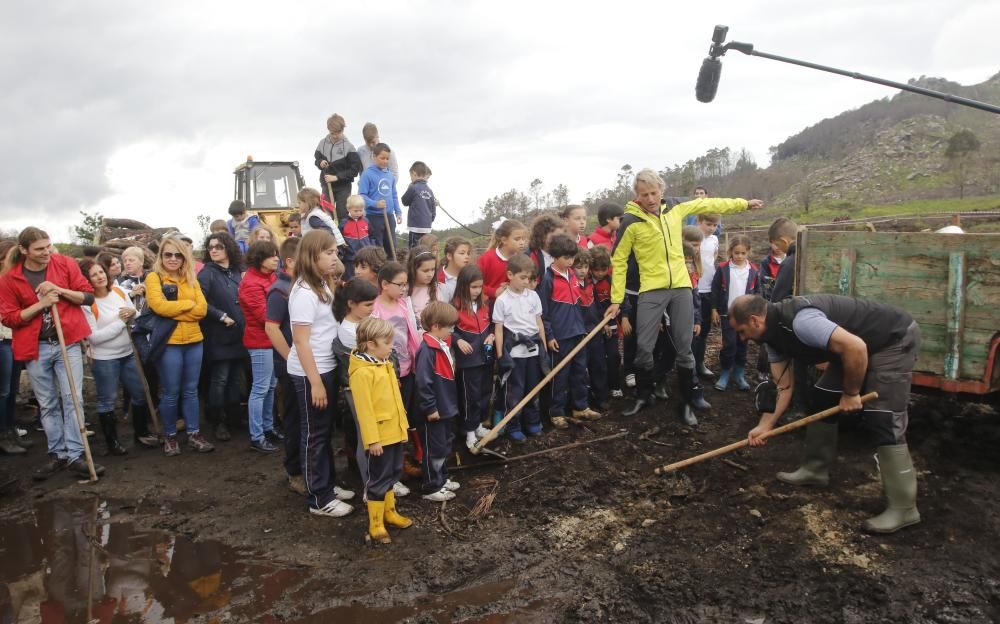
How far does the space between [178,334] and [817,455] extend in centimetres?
549

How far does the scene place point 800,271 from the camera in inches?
206

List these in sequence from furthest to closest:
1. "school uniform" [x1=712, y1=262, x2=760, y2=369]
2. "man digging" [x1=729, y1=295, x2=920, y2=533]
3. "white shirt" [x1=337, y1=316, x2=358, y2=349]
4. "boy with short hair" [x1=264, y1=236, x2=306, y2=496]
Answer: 1. "school uniform" [x1=712, y1=262, x2=760, y2=369]
2. "boy with short hair" [x1=264, y1=236, x2=306, y2=496]
3. "white shirt" [x1=337, y1=316, x2=358, y2=349]
4. "man digging" [x1=729, y1=295, x2=920, y2=533]

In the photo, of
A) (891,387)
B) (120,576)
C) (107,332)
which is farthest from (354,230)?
(891,387)

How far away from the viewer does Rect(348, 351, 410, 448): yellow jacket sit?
13.4 ft

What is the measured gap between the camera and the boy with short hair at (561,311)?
601 cm

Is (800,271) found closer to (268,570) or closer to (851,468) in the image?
(851,468)

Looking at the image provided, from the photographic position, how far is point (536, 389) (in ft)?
18.3

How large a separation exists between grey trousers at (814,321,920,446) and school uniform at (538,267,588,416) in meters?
2.66

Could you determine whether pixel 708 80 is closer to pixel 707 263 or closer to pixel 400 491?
pixel 707 263

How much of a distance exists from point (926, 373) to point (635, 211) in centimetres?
265

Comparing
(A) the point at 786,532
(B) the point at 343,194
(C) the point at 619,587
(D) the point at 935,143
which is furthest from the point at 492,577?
(D) the point at 935,143

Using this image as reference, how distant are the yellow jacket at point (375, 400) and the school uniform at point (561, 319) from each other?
2172 mm

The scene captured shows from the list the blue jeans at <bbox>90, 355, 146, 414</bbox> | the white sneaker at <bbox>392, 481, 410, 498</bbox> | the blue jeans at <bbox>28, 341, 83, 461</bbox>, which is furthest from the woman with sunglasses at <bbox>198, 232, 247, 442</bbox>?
the white sneaker at <bbox>392, 481, 410, 498</bbox>

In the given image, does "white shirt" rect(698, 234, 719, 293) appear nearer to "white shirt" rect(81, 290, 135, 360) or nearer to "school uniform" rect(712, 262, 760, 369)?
"school uniform" rect(712, 262, 760, 369)
